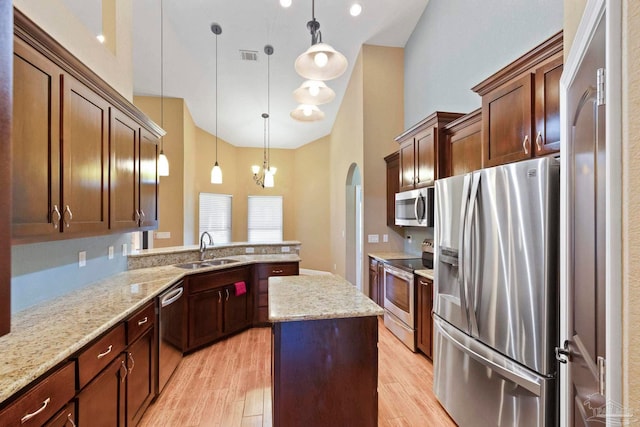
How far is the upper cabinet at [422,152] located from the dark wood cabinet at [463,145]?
4.1 inches

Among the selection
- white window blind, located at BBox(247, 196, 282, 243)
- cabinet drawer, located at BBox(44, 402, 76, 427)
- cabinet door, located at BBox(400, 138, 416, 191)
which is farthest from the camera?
white window blind, located at BBox(247, 196, 282, 243)

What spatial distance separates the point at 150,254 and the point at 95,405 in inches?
73.5

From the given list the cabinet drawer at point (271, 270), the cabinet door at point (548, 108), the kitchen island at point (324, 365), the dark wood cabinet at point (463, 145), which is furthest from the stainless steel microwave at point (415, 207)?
the kitchen island at point (324, 365)

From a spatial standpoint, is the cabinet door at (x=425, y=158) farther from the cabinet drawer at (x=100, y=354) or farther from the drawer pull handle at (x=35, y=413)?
the drawer pull handle at (x=35, y=413)

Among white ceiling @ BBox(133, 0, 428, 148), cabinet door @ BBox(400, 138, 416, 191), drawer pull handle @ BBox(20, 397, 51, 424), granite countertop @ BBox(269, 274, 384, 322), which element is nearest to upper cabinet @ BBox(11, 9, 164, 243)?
drawer pull handle @ BBox(20, 397, 51, 424)

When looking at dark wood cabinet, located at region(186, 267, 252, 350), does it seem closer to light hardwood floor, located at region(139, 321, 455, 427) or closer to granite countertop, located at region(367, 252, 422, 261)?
light hardwood floor, located at region(139, 321, 455, 427)

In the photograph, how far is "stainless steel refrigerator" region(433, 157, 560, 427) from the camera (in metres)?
1.47

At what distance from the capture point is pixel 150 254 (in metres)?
3.09

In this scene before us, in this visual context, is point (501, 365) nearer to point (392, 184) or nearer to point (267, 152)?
point (392, 184)

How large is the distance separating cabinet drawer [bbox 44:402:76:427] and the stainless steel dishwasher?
980 millimetres

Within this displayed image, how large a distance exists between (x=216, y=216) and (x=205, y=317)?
3.85m

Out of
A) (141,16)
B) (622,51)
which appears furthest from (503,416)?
(141,16)

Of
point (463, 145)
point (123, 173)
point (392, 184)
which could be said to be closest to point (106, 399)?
point (123, 173)

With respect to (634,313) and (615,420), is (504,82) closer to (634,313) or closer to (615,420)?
(634,313)
